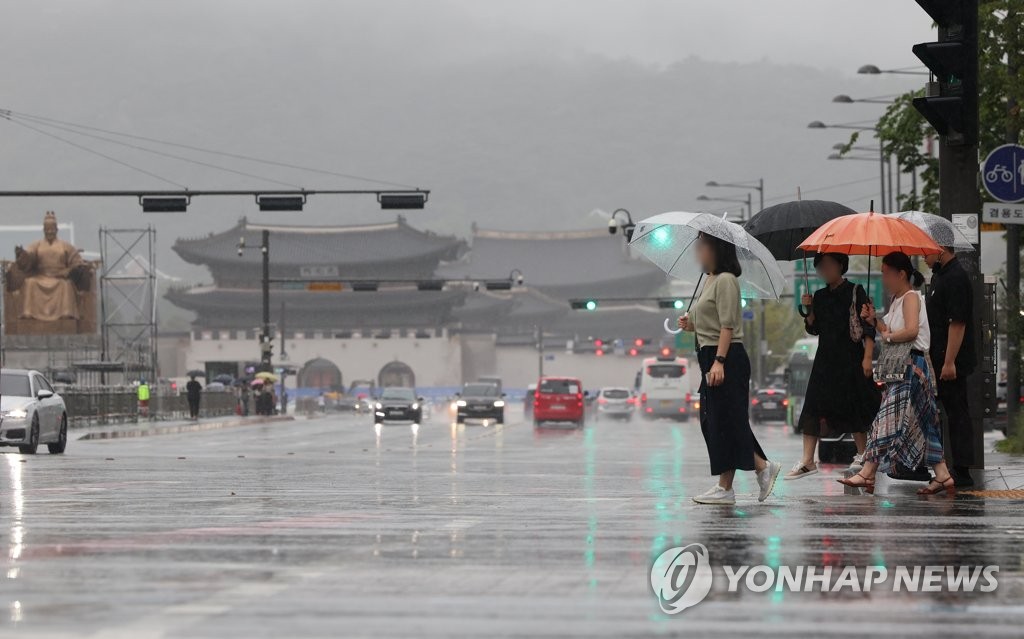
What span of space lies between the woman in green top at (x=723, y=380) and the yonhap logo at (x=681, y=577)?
3.24 m

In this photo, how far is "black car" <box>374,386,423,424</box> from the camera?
6078cm

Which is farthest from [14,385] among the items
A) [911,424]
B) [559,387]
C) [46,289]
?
[46,289]

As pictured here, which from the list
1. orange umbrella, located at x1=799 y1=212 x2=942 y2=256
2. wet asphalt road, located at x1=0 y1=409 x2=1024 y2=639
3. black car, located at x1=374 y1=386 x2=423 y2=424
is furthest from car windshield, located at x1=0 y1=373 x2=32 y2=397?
black car, located at x1=374 y1=386 x2=423 y2=424

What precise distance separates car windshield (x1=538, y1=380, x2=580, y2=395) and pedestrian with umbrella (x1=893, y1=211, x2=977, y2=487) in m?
41.9

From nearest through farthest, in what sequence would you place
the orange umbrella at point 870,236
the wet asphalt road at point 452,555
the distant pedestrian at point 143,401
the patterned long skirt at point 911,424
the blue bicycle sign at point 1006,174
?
the wet asphalt road at point 452,555 → the patterned long skirt at point 911,424 → the orange umbrella at point 870,236 → the blue bicycle sign at point 1006,174 → the distant pedestrian at point 143,401

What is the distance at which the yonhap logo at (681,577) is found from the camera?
6.39m

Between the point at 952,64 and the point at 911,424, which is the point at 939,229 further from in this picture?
the point at 911,424

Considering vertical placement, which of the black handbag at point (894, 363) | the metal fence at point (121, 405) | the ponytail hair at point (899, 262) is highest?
the ponytail hair at point (899, 262)

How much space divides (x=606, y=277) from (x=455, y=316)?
1664cm

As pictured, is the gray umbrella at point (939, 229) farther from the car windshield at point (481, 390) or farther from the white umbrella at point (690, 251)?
the car windshield at point (481, 390)

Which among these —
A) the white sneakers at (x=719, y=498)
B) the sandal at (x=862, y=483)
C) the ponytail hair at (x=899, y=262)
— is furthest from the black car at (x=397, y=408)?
the white sneakers at (x=719, y=498)

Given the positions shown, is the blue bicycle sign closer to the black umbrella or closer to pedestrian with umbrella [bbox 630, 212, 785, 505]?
the black umbrella

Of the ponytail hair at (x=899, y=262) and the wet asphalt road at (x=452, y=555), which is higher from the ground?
the ponytail hair at (x=899, y=262)

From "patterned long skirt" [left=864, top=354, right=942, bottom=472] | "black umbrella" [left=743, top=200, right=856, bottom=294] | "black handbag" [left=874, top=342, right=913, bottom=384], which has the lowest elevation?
"patterned long skirt" [left=864, top=354, right=942, bottom=472]
